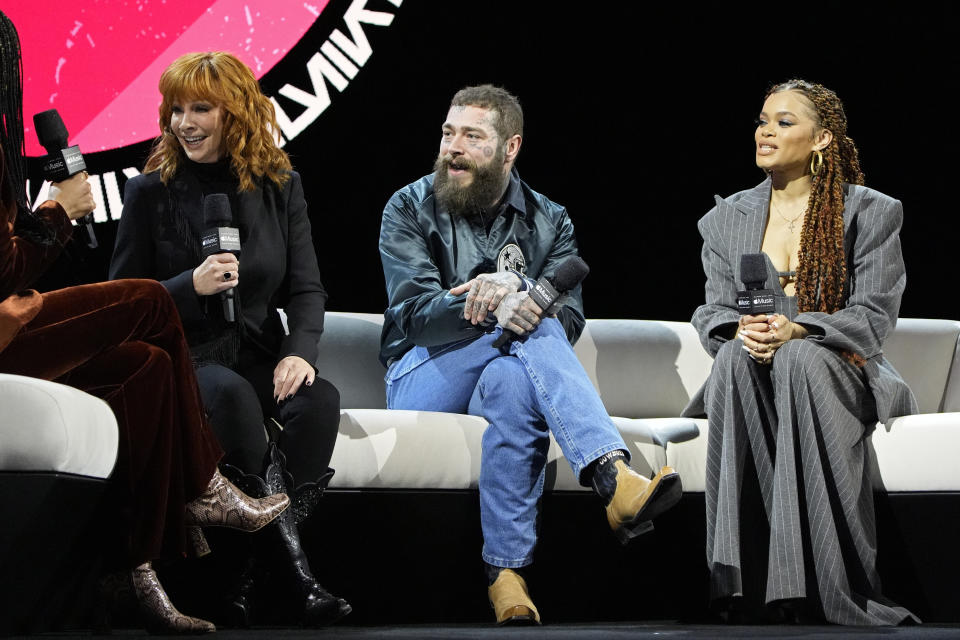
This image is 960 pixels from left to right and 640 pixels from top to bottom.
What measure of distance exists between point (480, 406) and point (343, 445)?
0.40 m

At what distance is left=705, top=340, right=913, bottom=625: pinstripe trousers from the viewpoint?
2.54m

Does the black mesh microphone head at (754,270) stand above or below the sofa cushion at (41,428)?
above

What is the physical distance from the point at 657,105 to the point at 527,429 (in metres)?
2.11

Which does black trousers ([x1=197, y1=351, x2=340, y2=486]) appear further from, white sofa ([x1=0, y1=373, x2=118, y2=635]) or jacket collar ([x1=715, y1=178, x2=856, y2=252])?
jacket collar ([x1=715, y1=178, x2=856, y2=252])

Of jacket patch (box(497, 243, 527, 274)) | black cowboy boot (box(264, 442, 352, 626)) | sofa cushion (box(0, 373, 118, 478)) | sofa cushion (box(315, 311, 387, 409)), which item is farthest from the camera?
sofa cushion (box(315, 311, 387, 409))

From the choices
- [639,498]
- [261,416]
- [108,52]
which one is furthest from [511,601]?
[108,52]

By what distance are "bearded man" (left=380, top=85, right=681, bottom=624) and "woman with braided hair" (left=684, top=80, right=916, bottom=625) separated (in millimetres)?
305

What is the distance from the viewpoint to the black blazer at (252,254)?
8.87ft

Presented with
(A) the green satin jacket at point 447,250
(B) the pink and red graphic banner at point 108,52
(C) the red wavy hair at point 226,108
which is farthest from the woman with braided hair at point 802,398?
(B) the pink and red graphic banner at point 108,52

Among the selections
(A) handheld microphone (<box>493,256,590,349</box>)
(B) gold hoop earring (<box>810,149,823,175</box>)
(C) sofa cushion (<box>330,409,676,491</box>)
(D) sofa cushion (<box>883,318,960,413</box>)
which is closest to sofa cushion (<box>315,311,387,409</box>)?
(C) sofa cushion (<box>330,409,676,491</box>)

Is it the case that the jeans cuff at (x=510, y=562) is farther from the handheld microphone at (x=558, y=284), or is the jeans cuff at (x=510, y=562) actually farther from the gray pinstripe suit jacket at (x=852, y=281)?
the gray pinstripe suit jacket at (x=852, y=281)

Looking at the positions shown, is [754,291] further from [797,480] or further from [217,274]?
[217,274]

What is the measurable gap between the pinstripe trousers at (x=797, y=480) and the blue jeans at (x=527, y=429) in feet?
1.05

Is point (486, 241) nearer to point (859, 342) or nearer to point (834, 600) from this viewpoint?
point (859, 342)
